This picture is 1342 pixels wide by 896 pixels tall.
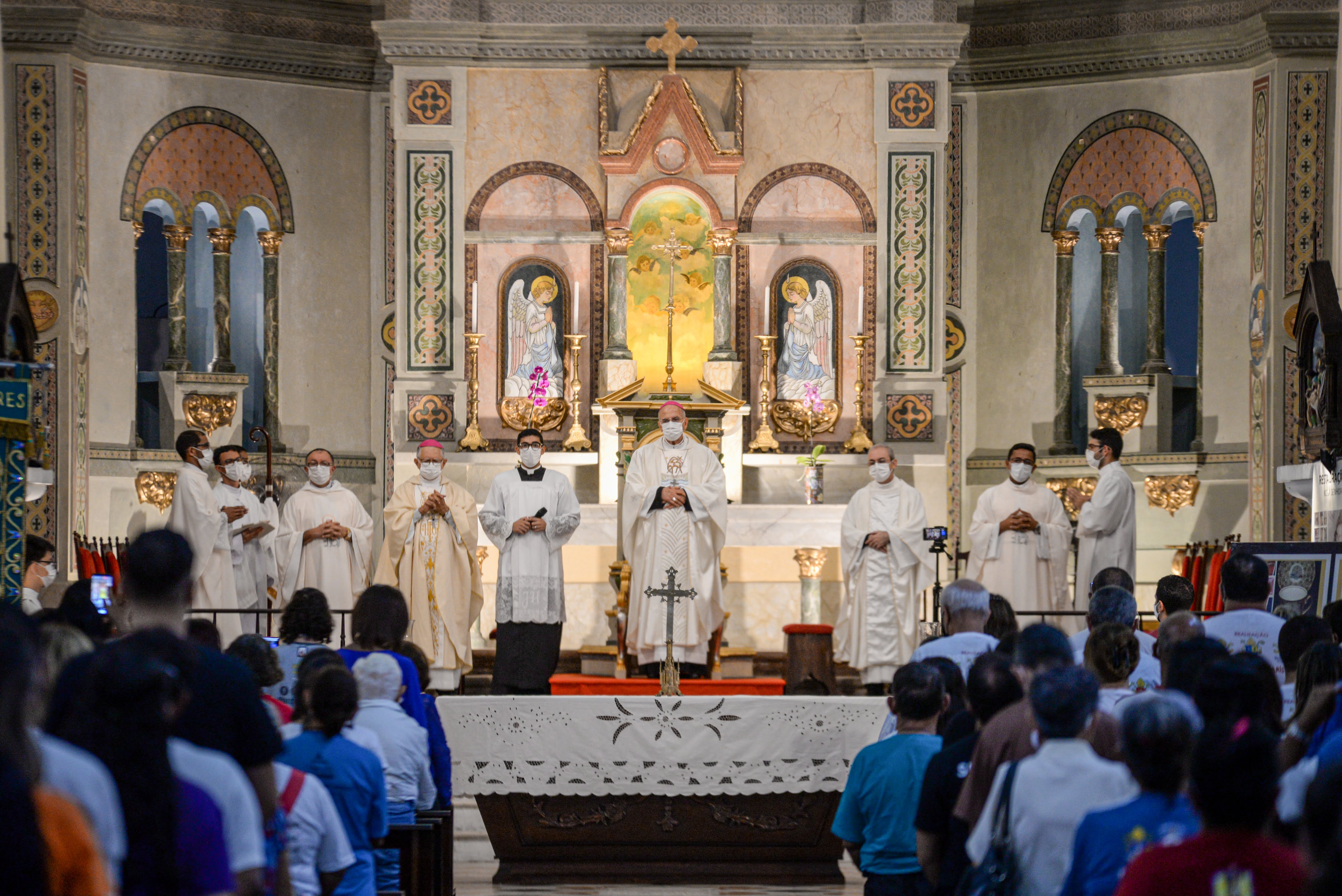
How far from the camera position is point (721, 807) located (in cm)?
909

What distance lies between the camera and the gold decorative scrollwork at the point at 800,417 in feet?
48.2

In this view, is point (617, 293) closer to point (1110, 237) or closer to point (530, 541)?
point (530, 541)

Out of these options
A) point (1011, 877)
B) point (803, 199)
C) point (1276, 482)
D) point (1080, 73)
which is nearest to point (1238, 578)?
point (1011, 877)

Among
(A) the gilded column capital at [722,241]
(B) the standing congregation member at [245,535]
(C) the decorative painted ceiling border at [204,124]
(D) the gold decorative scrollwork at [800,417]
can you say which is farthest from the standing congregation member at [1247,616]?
(C) the decorative painted ceiling border at [204,124]

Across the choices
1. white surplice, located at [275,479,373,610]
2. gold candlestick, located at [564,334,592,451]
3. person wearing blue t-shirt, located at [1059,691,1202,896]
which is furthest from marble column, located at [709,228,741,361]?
person wearing blue t-shirt, located at [1059,691,1202,896]

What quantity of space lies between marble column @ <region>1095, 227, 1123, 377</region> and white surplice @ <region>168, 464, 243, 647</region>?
7806 millimetres

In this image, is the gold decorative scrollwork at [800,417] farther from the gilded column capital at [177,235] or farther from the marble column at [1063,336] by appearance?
the gilded column capital at [177,235]

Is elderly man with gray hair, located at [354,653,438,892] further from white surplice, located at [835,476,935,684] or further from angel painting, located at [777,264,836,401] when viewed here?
angel painting, located at [777,264,836,401]

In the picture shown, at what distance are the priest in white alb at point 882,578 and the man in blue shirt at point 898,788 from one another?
6872 millimetres

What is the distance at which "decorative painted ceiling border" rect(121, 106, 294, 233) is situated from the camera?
14.9m

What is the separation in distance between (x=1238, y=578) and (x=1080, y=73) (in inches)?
385

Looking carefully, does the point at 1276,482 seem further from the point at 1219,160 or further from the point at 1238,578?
the point at 1238,578

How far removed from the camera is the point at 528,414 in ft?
48.1

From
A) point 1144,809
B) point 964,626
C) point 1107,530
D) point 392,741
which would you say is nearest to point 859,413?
point 1107,530
